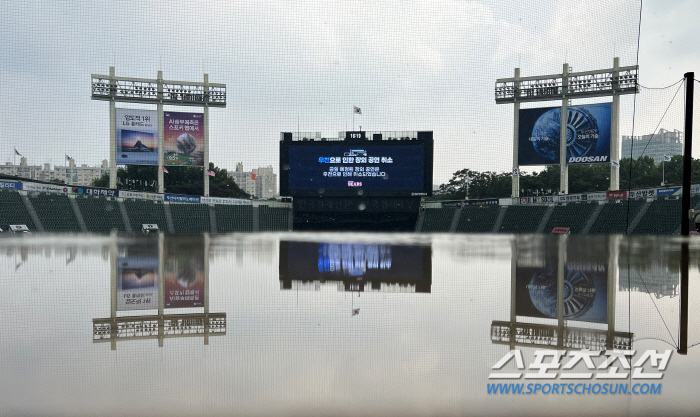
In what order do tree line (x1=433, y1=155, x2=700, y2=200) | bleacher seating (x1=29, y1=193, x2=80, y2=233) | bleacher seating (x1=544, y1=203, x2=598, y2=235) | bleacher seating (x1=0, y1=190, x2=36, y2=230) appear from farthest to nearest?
1. tree line (x1=433, y1=155, x2=700, y2=200)
2. bleacher seating (x1=544, y1=203, x2=598, y2=235)
3. bleacher seating (x1=29, y1=193, x2=80, y2=233)
4. bleacher seating (x1=0, y1=190, x2=36, y2=230)

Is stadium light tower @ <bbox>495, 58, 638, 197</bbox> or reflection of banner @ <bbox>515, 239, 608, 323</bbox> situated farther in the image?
stadium light tower @ <bbox>495, 58, 638, 197</bbox>

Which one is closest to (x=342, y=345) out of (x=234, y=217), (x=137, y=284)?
(x=137, y=284)

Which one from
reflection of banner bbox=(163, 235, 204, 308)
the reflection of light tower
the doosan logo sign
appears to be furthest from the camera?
the doosan logo sign

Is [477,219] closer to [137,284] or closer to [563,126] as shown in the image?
[563,126]

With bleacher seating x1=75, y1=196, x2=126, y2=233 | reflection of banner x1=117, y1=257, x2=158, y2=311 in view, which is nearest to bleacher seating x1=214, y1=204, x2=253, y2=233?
bleacher seating x1=75, y1=196, x2=126, y2=233

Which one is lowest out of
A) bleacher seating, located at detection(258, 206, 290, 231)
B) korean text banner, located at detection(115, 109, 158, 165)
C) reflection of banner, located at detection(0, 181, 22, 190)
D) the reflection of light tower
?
bleacher seating, located at detection(258, 206, 290, 231)

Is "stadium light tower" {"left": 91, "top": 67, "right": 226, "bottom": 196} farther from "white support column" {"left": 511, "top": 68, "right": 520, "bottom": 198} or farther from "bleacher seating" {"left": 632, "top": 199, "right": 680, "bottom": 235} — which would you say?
"bleacher seating" {"left": 632, "top": 199, "right": 680, "bottom": 235}

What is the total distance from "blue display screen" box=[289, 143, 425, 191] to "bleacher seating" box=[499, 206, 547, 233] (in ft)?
24.5

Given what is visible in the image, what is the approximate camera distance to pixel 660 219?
2767cm

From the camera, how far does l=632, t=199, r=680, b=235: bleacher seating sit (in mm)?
26734

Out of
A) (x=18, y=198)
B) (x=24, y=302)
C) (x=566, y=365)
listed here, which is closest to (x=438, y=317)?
(x=566, y=365)

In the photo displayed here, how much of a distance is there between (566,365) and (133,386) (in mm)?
2712

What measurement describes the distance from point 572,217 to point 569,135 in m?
6.32

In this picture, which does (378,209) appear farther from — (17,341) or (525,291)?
(17,341)
